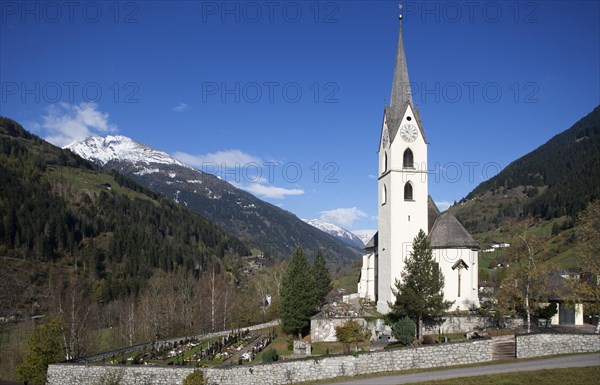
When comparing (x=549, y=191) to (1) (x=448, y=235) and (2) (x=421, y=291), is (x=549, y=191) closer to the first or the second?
(1) (x=448, y=235)

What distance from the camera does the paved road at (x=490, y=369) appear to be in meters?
23.0

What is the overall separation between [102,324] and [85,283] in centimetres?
3579

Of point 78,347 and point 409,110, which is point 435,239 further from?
point 78,347

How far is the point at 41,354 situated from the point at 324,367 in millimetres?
17071

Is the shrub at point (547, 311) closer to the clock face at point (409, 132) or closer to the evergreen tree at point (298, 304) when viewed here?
the clock face at point (409, 132)

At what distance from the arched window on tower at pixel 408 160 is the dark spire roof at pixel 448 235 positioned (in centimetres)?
568

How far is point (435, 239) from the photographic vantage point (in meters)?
42.0

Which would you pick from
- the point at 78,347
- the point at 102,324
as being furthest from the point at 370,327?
the point at 102,324

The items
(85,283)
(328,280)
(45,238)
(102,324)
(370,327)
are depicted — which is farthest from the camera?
(45,238)

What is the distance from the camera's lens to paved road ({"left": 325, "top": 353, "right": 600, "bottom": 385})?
75.5 ft

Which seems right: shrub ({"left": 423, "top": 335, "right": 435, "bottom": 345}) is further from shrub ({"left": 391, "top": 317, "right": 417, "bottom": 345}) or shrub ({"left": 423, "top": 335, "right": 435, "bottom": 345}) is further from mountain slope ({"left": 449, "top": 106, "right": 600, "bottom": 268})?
mountain slope ({"left": 449, "top": 106, "right": 600, "bottom": 268})

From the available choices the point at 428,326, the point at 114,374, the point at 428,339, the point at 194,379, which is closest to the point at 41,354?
the point at 114,374

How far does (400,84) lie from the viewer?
44.6 m

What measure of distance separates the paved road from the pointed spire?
2562cm
